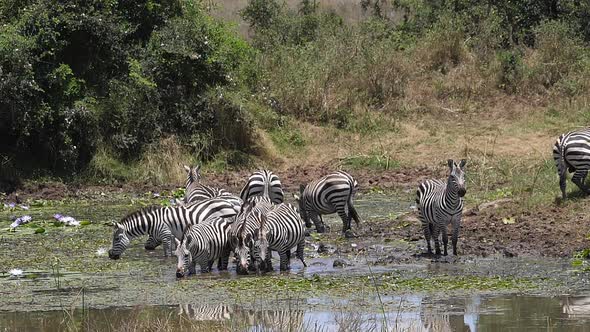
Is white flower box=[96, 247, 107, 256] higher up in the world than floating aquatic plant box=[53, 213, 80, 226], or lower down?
lower down

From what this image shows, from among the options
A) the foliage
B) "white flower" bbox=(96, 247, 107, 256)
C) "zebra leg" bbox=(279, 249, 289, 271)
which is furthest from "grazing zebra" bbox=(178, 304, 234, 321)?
the foliage

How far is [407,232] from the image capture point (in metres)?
18.1

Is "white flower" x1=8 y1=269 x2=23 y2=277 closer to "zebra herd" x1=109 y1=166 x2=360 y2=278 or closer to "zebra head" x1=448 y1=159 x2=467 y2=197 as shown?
"zebra herd" x1=109 y1=166 x2=360 y2=278

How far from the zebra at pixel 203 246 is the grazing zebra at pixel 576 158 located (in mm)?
5856

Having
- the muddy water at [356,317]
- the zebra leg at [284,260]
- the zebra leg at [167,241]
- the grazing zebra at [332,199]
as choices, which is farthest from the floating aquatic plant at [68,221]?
the muddy water at [356,317]

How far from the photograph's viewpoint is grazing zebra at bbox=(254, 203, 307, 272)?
14.5 m

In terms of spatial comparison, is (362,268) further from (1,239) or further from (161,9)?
(161,9)

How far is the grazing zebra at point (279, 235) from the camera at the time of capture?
1452 centimetres

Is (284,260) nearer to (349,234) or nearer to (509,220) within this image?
(349,234)

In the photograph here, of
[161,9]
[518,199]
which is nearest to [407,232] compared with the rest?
[518,199]

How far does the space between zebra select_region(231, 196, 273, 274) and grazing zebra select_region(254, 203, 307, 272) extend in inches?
3.2

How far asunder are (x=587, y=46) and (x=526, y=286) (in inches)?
825

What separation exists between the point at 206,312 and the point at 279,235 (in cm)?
308

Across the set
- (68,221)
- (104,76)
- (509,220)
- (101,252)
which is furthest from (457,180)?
(104,76)
